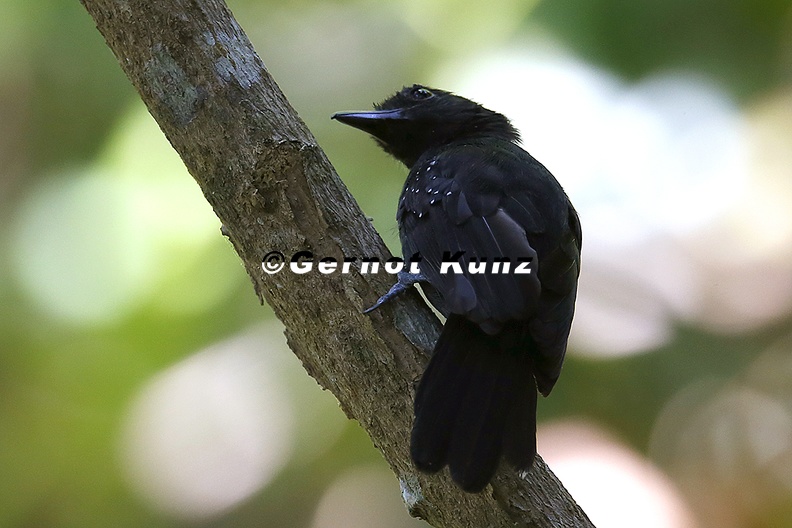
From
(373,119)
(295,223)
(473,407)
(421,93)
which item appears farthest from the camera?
(421,93)

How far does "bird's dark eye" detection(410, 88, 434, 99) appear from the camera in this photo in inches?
140

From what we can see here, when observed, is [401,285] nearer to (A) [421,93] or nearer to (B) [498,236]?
(B) [498,236]

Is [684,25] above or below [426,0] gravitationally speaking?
below

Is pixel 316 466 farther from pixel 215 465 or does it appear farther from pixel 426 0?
pixel 426 0

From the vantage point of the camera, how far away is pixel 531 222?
275cm

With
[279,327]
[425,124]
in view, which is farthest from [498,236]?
[279,327]

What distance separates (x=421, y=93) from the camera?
358cm

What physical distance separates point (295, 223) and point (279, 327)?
8.02 ft

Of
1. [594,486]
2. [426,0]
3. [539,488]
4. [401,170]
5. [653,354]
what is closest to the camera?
[539,488]

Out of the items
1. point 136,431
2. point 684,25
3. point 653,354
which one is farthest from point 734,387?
point 136,431

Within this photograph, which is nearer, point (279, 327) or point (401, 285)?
point (401, 285)

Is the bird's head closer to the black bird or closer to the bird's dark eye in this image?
the bird's dark eye

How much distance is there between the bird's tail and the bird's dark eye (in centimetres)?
140

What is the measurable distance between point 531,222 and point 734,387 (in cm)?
251
